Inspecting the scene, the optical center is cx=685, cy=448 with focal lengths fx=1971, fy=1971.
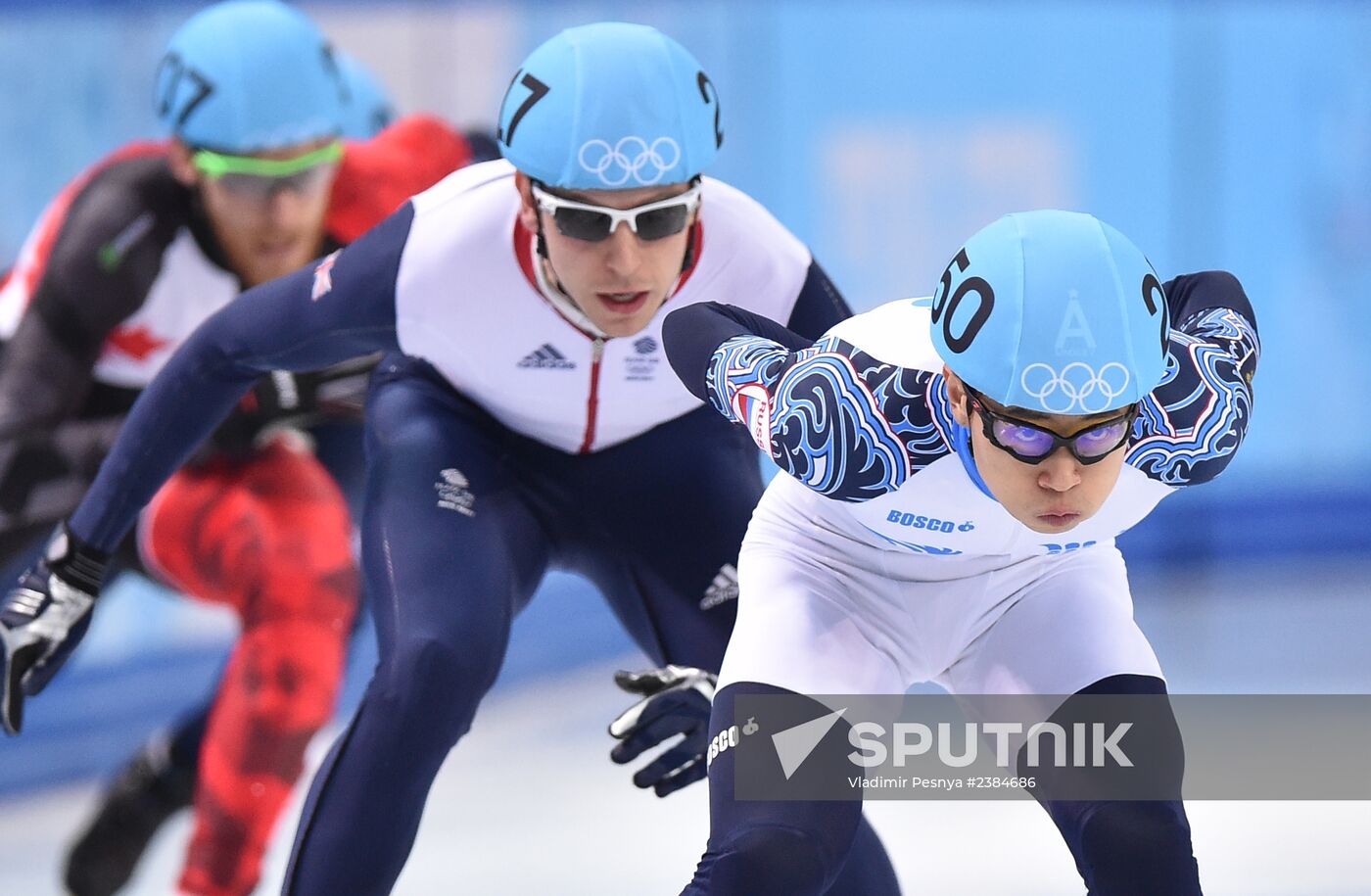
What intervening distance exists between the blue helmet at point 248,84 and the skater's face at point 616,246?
1.29 meters

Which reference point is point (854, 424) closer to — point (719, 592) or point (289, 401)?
point (719, 592)

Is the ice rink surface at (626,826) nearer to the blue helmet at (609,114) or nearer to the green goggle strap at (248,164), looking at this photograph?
the green goggle strap at (248,164)

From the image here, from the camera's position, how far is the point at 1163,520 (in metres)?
7.48

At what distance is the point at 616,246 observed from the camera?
10.4 ft

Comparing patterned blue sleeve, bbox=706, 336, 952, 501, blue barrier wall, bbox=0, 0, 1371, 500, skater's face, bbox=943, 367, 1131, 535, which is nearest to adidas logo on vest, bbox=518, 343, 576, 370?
patterned blue sleeve, bbox=706, 336, 952, 501

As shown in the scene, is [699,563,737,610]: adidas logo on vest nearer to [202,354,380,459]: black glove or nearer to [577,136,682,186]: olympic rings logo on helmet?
A: [577,136,682,186]: olympic rings logo on helmet

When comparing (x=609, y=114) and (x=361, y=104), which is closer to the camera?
(x=609, y=114)

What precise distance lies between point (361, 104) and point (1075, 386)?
10.4 ft

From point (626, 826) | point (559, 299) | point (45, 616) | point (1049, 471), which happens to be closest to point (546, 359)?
point (559, 299)

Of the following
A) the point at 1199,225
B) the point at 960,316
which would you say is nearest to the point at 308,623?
the point at 960,316

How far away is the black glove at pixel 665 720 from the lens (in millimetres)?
3143

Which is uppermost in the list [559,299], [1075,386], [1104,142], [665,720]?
[1104,142]

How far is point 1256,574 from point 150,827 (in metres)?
4.38

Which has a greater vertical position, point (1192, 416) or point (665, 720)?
point (1192, 416)
